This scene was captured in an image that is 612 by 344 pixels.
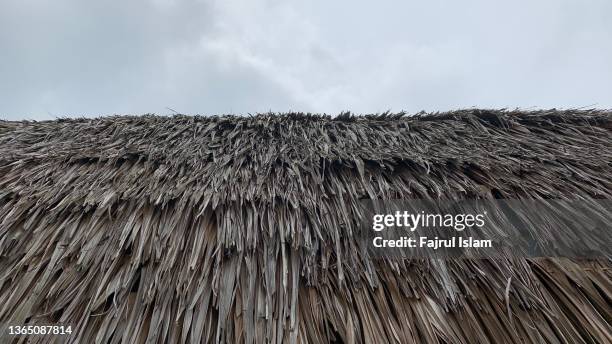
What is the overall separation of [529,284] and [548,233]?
1.08 ft

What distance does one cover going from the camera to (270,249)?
143 centimetres

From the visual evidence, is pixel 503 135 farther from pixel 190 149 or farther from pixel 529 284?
pixel 190 149

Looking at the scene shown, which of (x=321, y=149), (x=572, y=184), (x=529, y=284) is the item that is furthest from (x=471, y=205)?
(x=321, y=149)

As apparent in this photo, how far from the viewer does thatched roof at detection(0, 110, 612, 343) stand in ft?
4.17

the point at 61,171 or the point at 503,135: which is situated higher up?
the point at 503,135

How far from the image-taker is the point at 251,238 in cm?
144

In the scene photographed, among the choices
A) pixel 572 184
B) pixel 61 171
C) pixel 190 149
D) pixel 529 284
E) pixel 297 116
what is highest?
pixel 297 116

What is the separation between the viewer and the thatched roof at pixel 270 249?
1.27 metres

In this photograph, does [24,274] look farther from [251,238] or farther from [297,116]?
[297,116]

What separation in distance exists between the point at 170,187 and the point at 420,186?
141 centimetres

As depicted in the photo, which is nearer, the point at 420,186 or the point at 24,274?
the point at 24,274

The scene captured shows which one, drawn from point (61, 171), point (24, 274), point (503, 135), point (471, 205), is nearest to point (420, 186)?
point (471, 205)

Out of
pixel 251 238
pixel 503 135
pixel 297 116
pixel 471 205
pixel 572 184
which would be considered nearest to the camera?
pixel 251 238

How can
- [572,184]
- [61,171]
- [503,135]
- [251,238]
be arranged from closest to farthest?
1. [251,238]
2. [572,184]
3. [61,171]
4. [503,135]
